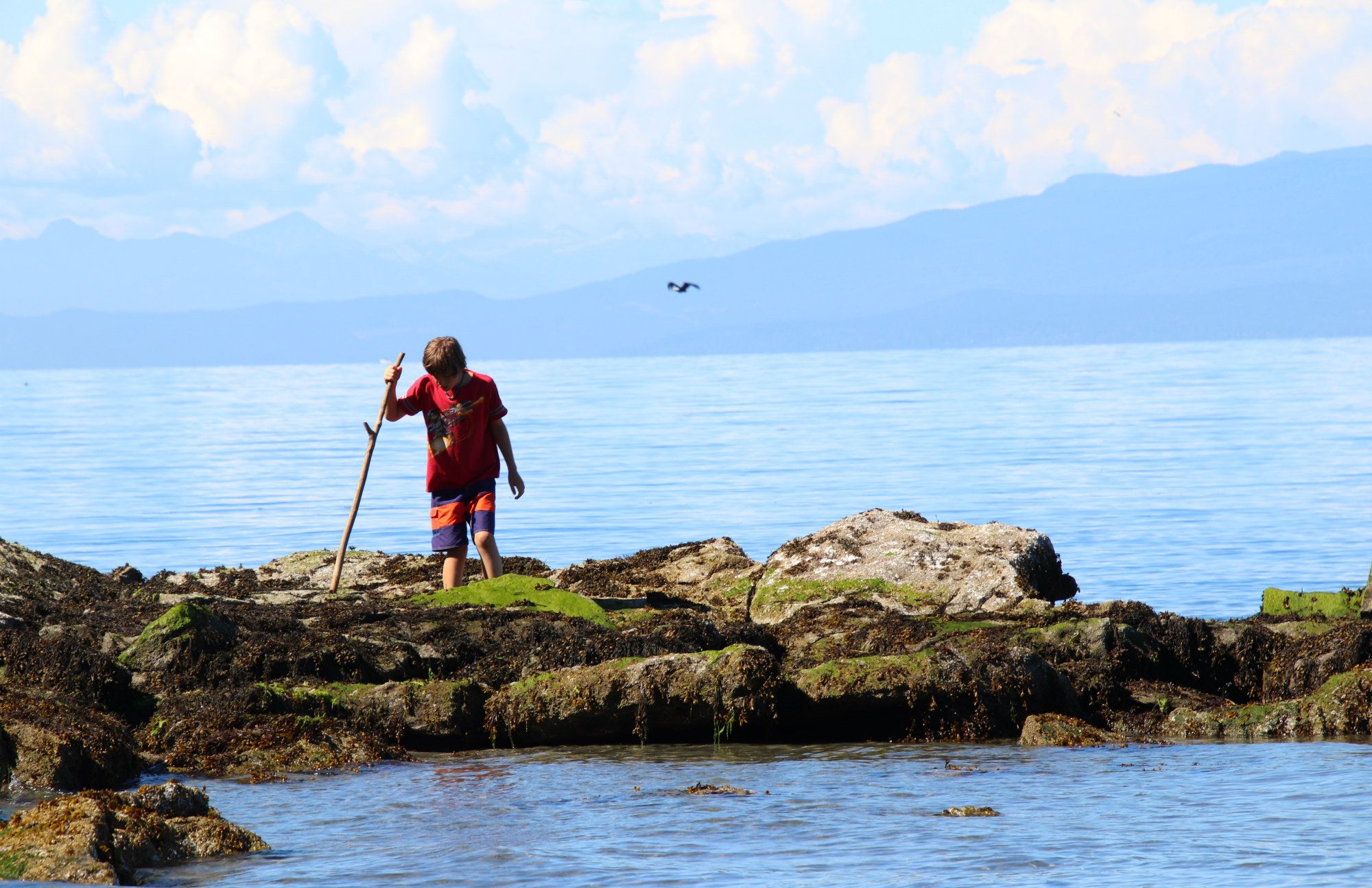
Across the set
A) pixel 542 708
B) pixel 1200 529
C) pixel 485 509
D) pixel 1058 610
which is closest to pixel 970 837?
pixel 542 708

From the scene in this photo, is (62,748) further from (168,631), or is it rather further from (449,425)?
(449,425)

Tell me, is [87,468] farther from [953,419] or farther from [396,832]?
[396,832]

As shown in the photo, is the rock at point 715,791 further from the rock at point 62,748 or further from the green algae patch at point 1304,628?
the green algae patch at point 1304,628

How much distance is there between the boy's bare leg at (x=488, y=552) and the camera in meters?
12.1

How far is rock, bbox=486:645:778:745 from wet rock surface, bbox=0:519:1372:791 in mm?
13

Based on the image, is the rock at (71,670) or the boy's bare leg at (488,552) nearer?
the rock at (71,670)

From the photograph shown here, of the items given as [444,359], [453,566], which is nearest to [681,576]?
[453,566]

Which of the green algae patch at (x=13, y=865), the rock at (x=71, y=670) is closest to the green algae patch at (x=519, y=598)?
the rock at (x=71, y=670)

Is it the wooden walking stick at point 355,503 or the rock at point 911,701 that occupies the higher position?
the wooden walking stick at point 355,503

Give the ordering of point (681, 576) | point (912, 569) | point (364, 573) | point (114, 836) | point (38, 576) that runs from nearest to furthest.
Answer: point (114, 836) → point (912, 569) → point (38, 576) → point (681, 576) → point (364, 573)

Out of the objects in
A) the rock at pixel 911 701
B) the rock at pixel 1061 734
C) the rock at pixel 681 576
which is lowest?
the rock at pixel 1061 734

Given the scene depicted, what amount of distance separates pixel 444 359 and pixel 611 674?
349 centimetres

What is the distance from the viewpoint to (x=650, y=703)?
926cm

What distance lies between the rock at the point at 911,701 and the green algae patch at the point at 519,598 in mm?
2190
